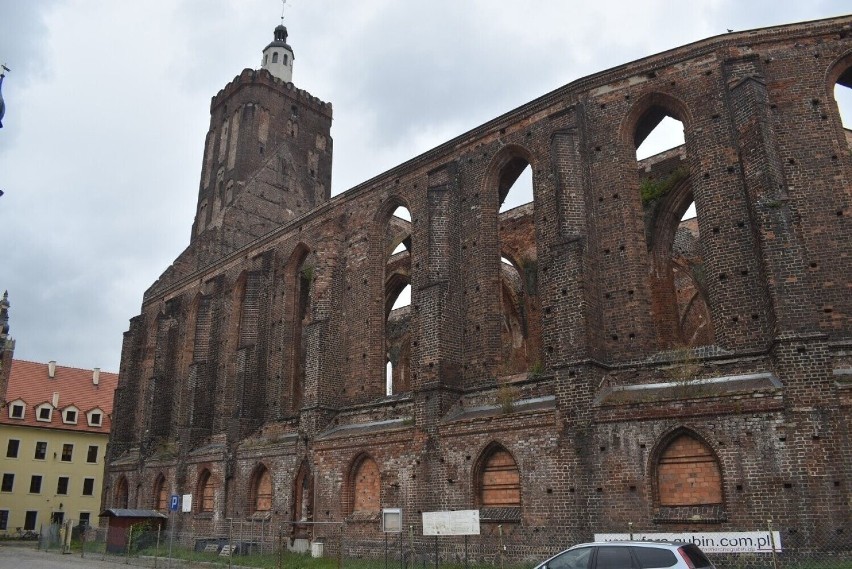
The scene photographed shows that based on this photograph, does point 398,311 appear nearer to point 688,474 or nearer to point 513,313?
point 513,313

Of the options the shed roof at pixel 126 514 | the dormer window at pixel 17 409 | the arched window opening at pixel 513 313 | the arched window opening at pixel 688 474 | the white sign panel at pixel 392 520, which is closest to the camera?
the arched window opening at pixel 688 474

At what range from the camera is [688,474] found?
14.1 metres

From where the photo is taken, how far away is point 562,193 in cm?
1747

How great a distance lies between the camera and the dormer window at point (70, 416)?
40.8 metres

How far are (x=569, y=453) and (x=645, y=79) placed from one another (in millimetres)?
9541

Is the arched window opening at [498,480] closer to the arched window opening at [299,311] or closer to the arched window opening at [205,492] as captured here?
the arched window opening at [299,311]

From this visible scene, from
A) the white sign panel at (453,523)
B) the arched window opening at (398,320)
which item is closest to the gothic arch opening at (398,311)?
the arched window opening at (398,320)

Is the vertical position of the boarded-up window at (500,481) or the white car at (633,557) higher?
the boarded-up window at (500,481)

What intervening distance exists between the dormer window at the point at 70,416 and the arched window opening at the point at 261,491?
22.2 m

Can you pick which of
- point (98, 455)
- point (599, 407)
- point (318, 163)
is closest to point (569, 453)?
point (599, 407)

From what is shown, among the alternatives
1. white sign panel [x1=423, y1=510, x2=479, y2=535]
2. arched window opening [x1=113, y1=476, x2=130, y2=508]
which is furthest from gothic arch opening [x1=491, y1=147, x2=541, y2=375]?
arched window opening [x1=113, y1=476, x2=130, y2=508]

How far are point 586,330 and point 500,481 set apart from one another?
414 cm

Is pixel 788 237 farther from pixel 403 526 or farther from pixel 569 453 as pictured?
pixel 403 526

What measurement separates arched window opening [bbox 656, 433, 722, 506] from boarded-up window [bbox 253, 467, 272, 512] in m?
13.4
